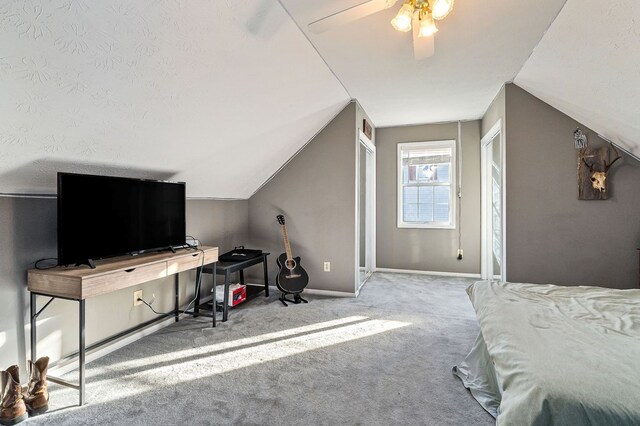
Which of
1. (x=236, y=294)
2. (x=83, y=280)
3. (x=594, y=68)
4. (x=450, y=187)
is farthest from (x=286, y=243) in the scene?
(x=594, y=68)

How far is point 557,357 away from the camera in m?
1.17

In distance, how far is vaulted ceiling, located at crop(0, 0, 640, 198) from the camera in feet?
4.44

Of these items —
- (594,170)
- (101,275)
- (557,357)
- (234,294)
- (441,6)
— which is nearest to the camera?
(557,357)

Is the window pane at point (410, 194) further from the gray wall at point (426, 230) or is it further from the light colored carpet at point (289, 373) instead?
the light colored carpet at point (289, 373)

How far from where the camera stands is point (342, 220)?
3.68m

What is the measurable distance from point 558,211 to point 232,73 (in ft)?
10.8

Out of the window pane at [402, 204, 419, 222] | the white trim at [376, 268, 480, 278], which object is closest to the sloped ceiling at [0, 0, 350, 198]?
the window pane at [402, 204, 419, 222]

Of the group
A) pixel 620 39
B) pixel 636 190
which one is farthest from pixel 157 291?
pixel 636 190

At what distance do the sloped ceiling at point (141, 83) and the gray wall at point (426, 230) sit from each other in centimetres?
240

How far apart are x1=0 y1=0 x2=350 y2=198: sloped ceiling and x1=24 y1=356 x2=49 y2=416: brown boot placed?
1.00m

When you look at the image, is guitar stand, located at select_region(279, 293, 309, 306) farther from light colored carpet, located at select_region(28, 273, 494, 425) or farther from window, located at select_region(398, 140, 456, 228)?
window, located at select_region(398, 140, 456, 228)

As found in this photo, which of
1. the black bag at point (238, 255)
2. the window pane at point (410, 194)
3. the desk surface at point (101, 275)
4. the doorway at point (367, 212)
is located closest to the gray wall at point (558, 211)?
the window pane at point (410, 194)

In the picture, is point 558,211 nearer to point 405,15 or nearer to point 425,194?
point 425,194

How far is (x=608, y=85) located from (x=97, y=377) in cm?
417
